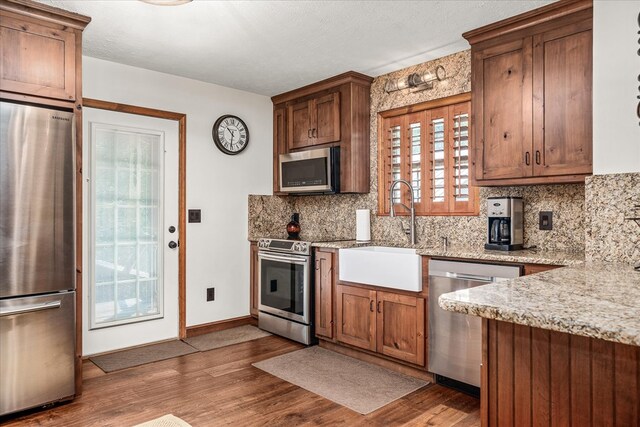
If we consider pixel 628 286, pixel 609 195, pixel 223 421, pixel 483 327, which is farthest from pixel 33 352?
pixel 609 195

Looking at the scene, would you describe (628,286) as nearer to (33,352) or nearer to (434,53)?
(434,53)

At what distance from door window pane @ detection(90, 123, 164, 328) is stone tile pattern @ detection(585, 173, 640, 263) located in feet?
10.6

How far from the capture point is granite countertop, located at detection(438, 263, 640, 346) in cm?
94

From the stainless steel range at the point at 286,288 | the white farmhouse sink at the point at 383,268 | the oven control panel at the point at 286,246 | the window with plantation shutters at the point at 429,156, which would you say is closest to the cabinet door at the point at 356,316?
the white farmhouse sink at the point at 383,268

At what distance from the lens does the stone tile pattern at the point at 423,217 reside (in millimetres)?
2842

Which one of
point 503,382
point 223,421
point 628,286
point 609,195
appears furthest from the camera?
point 223,421

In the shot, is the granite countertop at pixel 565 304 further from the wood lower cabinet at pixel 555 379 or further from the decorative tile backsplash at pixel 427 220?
the decorative tile backsplash at pixel 427 220

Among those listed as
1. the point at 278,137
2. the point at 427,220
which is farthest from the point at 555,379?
the point at 278,137

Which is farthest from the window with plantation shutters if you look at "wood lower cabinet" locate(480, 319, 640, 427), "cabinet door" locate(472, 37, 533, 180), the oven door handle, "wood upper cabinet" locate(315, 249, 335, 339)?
"wood lower cabinet" locate(480, 319, 640, 427)

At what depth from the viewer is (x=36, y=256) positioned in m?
2.53

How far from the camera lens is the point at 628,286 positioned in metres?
1.42

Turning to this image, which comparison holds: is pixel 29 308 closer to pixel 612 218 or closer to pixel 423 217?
pixel 423 217

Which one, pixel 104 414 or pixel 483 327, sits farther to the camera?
pixel 104 414

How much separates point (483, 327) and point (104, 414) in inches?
88.3
